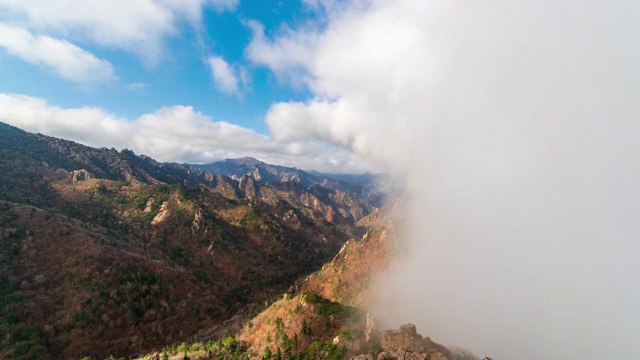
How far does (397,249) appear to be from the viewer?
427 feet

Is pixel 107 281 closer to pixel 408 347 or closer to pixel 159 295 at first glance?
pixel 159 295

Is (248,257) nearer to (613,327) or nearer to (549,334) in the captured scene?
(549,334)

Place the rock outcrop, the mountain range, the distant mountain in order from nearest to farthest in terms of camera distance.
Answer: the rock outcrop < the mountain range < the distant mountain

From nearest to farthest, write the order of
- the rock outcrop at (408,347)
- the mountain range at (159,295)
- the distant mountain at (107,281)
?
the rock outcrop at (408,347) < the mountain range at (159,295) < the distant mountain at (107,281)

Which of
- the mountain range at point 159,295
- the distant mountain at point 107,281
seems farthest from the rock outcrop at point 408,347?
the distant mountain at point 107,281

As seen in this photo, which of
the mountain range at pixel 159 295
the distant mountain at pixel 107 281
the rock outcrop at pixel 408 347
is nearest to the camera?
the rock outcrop at pixel 408 347

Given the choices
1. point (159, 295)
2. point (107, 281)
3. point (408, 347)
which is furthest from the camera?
point (159, 295)

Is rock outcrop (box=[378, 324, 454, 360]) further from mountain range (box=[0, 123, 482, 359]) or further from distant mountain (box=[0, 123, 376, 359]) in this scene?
distant mountain (box=[0, 123, 376, 359])

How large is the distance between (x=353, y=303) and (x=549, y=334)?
69996 mm

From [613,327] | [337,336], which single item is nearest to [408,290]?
[337,336]

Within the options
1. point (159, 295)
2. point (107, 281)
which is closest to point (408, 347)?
point (159, 295)

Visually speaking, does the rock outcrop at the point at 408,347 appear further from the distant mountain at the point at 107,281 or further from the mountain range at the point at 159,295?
the distant mountain at the point at 107,281

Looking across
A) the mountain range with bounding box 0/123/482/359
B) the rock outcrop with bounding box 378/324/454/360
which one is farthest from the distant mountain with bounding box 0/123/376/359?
the rock outcrop with bounding box 378/324/454/360

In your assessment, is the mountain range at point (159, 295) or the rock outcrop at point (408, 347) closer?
the rock outcrop at point (408, 347)
